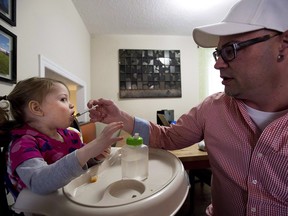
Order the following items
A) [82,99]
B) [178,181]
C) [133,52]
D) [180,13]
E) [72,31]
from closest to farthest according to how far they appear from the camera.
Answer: [178,181], [72,31], [180,13], [82,99], [133,52]

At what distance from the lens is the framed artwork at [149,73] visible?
3.50 meters

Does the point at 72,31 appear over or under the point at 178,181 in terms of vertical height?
over

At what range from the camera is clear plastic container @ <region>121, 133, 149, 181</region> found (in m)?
0.74

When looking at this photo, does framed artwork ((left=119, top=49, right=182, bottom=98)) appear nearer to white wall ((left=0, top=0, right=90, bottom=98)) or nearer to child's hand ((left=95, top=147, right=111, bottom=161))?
white wall ((left=0, top=0, right=90, bottom=98))

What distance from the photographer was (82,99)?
3.02m

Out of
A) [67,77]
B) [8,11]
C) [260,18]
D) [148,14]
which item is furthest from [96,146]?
[148,14]

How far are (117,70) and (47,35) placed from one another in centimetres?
187

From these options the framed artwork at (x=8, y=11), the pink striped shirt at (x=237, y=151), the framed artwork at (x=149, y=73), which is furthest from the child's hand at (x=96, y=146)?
the framed artwork at (x=149, y=73)

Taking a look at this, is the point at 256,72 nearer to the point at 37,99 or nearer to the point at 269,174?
the point at 269,174

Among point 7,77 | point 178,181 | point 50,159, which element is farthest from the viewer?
point 7,77

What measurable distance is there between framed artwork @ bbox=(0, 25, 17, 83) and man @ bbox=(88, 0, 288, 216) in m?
1.04

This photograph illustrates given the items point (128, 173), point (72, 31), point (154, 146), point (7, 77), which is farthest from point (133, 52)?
point (128, 173)

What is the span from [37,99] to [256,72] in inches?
32.5

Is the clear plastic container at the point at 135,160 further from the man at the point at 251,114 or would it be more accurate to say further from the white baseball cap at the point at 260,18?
the white baseball cap at the point at 260,18
